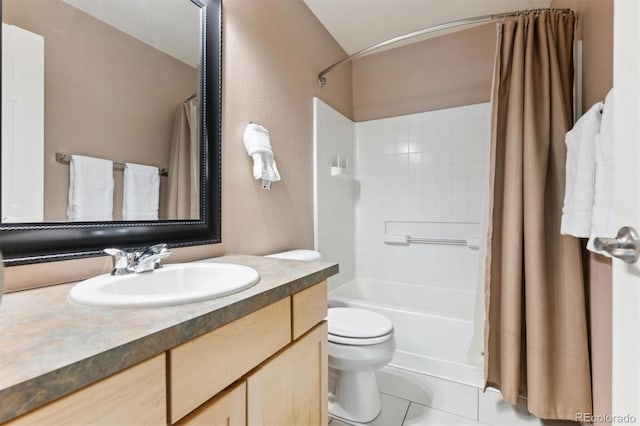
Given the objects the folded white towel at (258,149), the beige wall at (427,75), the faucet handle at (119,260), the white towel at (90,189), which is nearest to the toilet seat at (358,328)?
the folded white towel at (258,149)

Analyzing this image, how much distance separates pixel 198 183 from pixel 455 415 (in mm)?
1645

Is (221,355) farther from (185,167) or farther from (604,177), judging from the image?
(604,177)

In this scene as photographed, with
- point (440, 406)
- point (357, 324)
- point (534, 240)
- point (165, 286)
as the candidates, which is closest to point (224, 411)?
point (165, 286)

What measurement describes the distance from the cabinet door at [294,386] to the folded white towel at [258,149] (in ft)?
2.56

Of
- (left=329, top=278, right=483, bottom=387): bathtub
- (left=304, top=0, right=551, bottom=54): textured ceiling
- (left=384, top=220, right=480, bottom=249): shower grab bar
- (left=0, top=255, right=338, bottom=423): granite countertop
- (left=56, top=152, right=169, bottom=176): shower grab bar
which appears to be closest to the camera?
(left=0, top=255, right=338, bottom=423): granite countertop

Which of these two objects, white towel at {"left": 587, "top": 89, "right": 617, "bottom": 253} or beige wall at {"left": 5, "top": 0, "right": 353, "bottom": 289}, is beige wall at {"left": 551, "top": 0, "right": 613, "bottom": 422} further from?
beige wall at {"left": 5, "top": 0, "right": 353, "bottom": 289}

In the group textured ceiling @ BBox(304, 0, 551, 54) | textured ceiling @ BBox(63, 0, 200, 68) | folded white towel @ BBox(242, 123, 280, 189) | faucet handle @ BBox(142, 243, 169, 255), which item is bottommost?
faucet handle @ BBox(142, 243, 169, 255)

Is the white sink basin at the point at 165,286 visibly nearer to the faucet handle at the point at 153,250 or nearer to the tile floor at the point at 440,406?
the faucet handle at the point at 153,250

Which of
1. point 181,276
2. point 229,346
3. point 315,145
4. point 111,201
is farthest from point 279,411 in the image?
point 315,145

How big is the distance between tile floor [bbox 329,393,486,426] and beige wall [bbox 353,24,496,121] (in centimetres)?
218

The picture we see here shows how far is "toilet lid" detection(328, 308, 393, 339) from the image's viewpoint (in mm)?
1395

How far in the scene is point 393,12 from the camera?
2.12m

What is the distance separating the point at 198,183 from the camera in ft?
4.14

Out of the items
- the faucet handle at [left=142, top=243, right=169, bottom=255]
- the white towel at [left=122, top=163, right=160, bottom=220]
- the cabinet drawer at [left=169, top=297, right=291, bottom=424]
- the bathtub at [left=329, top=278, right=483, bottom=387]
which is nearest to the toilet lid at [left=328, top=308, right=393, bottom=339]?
the bathtub at [left=329, top=278, right=483, bottom=387]
